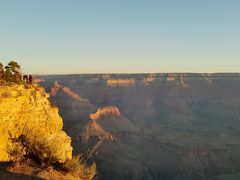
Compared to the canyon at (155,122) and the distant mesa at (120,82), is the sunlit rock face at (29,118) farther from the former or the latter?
the distant mesa at (120,82)

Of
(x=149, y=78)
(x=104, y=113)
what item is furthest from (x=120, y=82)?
(x=104, y=113)

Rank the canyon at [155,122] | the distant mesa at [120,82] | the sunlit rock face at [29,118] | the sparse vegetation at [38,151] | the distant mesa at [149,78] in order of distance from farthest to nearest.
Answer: the distant mesa at [149,78] → the distant mesa at [120,82] → the canyon at [155,122] → the sparse vegetation at [38,151] → the sunlit rock face at [29,118]

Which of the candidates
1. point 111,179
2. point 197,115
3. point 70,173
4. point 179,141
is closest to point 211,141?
point 179,141

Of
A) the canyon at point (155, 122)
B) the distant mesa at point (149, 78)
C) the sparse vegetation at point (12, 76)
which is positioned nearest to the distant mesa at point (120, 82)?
the canyon at point (155, 122)

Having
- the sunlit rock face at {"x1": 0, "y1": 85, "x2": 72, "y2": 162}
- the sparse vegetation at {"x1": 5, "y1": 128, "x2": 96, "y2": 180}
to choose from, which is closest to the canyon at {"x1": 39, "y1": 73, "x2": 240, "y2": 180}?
the sunlit rock face at {"x1": 0, "y1": 85, "x2": 72, "y2": 162}

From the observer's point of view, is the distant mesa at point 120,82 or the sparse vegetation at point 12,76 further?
the distant mesa at point 120,82

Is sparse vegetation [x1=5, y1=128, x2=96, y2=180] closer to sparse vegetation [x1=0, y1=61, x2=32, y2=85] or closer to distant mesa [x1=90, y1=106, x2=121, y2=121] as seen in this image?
sparse vegetation [x1=0, y1=61, x2=32, y2=85]

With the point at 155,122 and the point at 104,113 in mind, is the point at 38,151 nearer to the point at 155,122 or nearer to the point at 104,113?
the point at 104,113

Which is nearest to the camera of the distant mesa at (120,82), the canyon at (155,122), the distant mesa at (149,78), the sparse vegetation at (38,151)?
the sparse vegetation at (38,151)

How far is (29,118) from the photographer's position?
18.2m

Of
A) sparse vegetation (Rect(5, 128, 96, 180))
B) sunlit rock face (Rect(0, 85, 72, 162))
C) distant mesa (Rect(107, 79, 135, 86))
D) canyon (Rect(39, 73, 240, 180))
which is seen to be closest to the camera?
sunlit rock face (Rect(0, 85, 72, 162))

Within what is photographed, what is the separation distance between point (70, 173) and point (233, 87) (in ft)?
527

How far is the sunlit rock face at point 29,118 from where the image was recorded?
650 inches

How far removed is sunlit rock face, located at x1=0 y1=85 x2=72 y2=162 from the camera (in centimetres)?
1652
